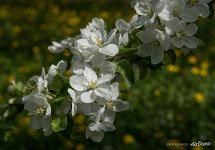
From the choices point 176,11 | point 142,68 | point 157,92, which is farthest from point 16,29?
point 176,11

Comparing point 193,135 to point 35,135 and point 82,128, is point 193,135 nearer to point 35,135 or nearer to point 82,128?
point 82,128

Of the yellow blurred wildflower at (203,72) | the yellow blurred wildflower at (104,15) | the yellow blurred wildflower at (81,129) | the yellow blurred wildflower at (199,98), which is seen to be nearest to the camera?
the yellow blurred wildflower at (81,129)

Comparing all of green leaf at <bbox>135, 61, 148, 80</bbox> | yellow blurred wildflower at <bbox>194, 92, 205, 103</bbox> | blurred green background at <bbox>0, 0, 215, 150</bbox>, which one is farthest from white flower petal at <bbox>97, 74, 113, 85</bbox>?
yellow blurred wildflower at <bbox>194, 92, 205, 103</bbox>

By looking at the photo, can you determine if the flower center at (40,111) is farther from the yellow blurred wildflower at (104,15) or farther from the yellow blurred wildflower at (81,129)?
the yellow blurred wildflower at (104,15)

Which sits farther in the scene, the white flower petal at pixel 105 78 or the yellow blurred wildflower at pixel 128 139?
the yellow blurred wildflower at pixel 128 139

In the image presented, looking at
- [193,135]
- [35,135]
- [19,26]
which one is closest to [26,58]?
[19,26]

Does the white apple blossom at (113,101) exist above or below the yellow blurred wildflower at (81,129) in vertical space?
above

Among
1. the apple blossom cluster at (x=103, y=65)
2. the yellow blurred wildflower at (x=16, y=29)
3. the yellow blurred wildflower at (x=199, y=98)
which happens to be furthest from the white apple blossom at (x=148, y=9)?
the yellow blurred wildflower at (x=16, y=29)
